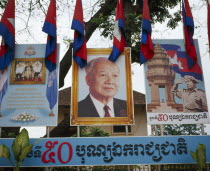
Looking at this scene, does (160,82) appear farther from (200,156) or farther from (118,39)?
(200,156)

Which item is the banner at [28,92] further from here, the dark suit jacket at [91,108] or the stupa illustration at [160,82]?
the stupa illustration at [160,82]

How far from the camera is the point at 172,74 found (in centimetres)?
724

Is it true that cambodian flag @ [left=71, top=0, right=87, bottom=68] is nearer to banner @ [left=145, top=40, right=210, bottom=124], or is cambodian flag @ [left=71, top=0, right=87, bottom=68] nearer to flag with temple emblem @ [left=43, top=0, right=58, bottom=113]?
flag with temple emblem @ [left=43, top=0, right=58, bottom=113]

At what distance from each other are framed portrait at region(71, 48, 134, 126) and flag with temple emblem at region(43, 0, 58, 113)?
48cm

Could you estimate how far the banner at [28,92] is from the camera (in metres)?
6.60

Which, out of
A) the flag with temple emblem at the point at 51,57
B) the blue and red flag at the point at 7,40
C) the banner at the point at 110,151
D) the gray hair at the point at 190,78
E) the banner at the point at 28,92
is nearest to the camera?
the banner at the point at 110,151

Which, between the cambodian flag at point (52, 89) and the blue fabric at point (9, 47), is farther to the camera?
the blue fabric at point (9, 47)

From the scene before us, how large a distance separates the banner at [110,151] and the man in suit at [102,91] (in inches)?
27.9

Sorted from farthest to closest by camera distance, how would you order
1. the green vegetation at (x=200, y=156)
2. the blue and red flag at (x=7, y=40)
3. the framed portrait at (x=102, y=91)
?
1. the blue and red flag at (x=7, y=40)
2. the framed portrait at (x=102, y=91)
3. the green vegetation at (x=200, y=156)

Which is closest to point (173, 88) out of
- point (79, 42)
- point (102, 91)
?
point (102, 91)

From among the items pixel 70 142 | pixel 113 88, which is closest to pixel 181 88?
pixel 113 88

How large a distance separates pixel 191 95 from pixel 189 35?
1665mm

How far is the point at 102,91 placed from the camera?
7047mm

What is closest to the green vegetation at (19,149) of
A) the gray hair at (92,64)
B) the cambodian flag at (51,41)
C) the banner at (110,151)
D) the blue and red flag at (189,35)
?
the banner at (110,151)
